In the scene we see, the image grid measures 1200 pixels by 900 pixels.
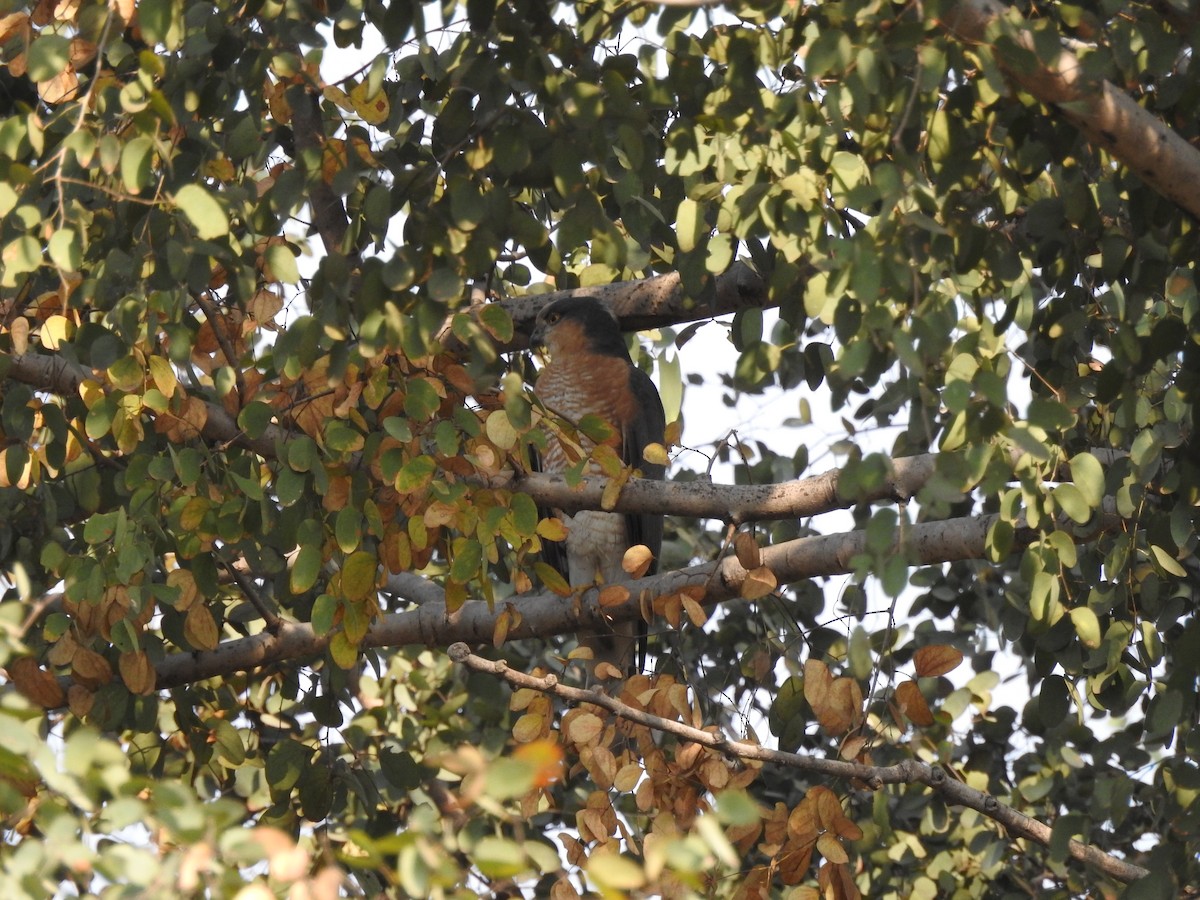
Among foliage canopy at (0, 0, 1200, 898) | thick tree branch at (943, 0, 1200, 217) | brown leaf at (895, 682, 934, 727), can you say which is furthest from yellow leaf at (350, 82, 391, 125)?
brown leaf at (895, 682, 934, 727)

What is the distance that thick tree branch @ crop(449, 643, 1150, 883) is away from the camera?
255cm

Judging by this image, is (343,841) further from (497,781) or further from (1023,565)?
(497,781)

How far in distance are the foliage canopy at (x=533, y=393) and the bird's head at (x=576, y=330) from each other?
960 millimetres

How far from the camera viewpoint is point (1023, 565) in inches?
85.0

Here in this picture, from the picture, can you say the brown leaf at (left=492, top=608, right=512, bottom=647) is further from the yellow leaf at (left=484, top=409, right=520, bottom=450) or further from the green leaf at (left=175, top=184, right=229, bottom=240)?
the green leaf at (left=175, top=184, right=229, bottom=240)

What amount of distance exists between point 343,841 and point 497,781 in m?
2.56

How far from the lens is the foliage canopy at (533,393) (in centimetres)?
171

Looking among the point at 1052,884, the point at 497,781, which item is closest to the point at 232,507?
the point at 497,781

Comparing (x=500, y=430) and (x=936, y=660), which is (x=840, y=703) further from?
(x=500, y=430)

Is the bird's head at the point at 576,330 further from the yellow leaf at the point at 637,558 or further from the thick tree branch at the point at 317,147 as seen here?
the thick tree branch at the point at 317,147

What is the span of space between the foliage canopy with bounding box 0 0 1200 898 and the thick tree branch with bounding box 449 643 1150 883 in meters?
0.01

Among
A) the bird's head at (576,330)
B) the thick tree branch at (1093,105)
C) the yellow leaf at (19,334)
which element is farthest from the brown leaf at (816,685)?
the bird's head at (576,330)

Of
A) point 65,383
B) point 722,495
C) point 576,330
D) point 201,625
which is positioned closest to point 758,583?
point 722,495

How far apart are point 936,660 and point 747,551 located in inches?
16.6
